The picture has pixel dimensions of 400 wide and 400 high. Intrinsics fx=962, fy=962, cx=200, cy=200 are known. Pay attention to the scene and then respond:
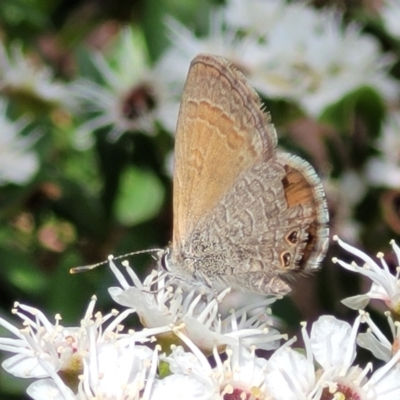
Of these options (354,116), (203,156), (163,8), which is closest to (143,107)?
(163,8)

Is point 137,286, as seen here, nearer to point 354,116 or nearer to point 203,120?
point 203,120

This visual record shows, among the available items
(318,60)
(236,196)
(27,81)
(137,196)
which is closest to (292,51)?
(318,60)

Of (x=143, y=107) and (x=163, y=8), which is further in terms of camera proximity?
(x=163, y=8)

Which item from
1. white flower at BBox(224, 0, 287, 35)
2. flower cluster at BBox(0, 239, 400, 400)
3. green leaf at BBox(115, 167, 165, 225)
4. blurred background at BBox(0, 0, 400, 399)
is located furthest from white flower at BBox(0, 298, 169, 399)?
white flower at BBox(224, 0, 287, 35)

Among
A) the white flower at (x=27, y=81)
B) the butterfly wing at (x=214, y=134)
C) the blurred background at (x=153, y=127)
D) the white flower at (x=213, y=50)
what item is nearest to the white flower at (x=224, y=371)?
the butterfly wing at (x=214, y=134)

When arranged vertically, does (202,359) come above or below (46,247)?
above

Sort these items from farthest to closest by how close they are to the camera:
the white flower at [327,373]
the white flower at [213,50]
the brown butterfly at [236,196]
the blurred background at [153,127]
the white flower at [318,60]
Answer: the white flower at [213,50], the white flower at [318,60], the blurred background at [153,127], the brown butterfly at [236,196], the white flower at [327,373]

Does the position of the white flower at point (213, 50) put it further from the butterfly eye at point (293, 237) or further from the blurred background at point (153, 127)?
the butterfly eye at point (293, 237)
